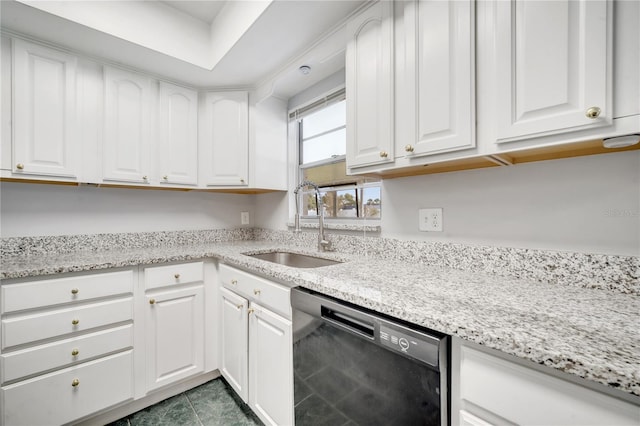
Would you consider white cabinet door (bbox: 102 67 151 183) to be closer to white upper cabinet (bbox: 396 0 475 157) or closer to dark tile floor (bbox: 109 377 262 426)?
dark tile floor (bbox: 109 377 262 426)

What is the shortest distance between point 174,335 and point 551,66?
7.23 ft

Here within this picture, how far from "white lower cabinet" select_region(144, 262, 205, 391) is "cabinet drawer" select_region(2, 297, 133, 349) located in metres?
0.15

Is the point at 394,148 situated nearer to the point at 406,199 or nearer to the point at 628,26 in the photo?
the point at 406,199

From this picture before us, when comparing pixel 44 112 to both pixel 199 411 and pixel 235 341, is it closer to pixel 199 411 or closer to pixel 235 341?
pixel 235 341

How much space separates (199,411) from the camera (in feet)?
5.22

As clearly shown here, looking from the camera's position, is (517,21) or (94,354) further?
(94,354)

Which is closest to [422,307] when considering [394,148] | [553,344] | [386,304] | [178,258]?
[386,304]

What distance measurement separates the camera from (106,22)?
1.52 meters

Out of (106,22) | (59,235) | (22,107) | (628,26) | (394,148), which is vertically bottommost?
(59,235)

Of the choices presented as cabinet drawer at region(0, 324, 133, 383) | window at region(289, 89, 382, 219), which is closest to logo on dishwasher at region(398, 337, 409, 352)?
window at region(289, 89, 382, 219)

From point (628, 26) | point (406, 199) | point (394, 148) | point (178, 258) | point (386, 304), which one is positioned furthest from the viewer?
point (178, 258)

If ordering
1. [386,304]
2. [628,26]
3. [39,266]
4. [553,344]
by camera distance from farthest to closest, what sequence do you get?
[39,266] → [386,304] → [628,26] → [553,344]

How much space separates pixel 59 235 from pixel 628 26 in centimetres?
282

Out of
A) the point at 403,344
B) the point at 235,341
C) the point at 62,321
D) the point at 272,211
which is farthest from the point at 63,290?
the point at 403,344
